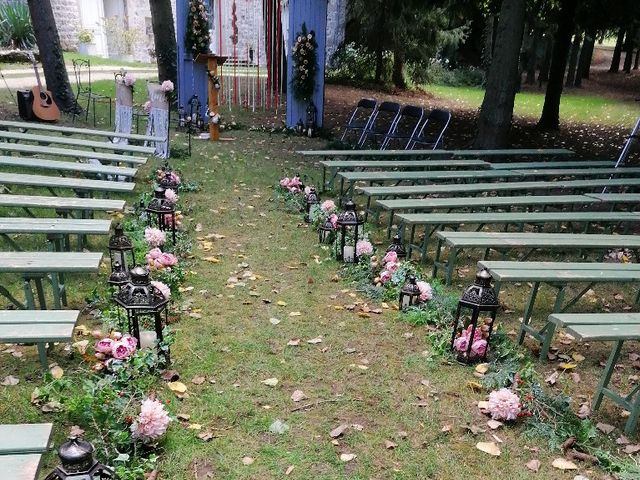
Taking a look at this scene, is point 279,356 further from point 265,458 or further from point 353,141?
point 353,141

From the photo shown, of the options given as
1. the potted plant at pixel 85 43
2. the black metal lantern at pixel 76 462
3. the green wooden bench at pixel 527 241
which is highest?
the potted plant at pixel 85 43

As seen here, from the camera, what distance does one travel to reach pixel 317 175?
7.92m

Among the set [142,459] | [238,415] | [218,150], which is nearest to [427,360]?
[238,415]

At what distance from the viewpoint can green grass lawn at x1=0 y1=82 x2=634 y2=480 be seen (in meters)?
2.49

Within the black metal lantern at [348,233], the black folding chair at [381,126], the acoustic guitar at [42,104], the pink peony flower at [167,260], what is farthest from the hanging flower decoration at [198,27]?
the pink peony flower at [167,260]

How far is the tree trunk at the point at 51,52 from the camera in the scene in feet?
31.2

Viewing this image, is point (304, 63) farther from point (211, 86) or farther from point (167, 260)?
point (167, 260)

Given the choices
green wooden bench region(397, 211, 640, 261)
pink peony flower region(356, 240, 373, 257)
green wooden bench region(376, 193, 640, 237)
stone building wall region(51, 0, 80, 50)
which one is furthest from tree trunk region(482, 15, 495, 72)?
pink peony flower region(356, 240, 373, 257)

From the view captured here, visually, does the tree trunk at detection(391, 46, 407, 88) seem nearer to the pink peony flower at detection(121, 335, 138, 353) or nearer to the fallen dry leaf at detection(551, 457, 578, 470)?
the pink peony flower at detection(121, 335, 138, 353)

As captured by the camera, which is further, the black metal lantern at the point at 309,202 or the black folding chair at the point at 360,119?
the black folding chair at the point at 360,119

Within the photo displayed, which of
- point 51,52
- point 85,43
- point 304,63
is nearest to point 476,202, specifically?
point 304,63

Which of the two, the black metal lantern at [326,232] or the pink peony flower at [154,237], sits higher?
the pink peony flower at [154,237]

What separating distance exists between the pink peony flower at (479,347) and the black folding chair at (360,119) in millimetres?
7001

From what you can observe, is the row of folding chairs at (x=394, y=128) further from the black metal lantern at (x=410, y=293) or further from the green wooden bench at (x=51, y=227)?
the green wooden bench at (x=51, y=227)
